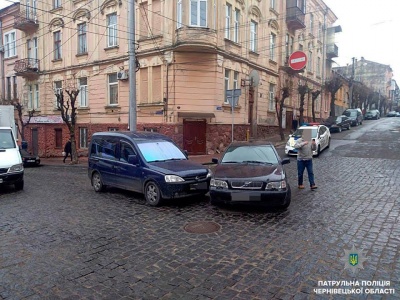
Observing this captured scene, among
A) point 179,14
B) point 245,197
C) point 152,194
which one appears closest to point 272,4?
point 179,14

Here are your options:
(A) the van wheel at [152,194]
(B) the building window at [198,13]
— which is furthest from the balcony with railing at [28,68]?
(A) the van wheel at [152,194]

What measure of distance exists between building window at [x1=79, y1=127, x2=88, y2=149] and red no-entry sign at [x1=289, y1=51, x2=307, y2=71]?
60.8ft

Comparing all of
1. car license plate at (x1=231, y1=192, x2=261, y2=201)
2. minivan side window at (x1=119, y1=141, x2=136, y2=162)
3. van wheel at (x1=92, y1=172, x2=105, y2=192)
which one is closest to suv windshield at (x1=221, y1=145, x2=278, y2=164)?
car license plate at (x1=231, y1=192, x2=261, y2=201)

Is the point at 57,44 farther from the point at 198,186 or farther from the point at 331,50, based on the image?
the point at 331,50

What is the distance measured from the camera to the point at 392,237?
5410 mm

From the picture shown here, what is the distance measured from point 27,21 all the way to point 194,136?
19.2m

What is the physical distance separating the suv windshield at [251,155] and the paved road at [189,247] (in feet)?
4.12

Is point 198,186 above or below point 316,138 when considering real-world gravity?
below

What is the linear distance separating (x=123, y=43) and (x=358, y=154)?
1603cm

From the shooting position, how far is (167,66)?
60.3ft

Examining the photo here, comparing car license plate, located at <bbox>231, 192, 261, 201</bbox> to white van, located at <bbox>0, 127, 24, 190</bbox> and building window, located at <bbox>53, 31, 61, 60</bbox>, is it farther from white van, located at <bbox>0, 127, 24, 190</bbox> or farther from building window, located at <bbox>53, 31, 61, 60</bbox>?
building window, located at <bbox>53, 31, 61, 60</bbox>

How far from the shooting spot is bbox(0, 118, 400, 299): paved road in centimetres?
385

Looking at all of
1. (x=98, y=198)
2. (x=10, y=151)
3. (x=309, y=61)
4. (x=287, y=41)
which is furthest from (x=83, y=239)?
(x=309, y=61)

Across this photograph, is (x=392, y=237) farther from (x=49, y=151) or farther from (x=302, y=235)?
(x=49, y=151)
